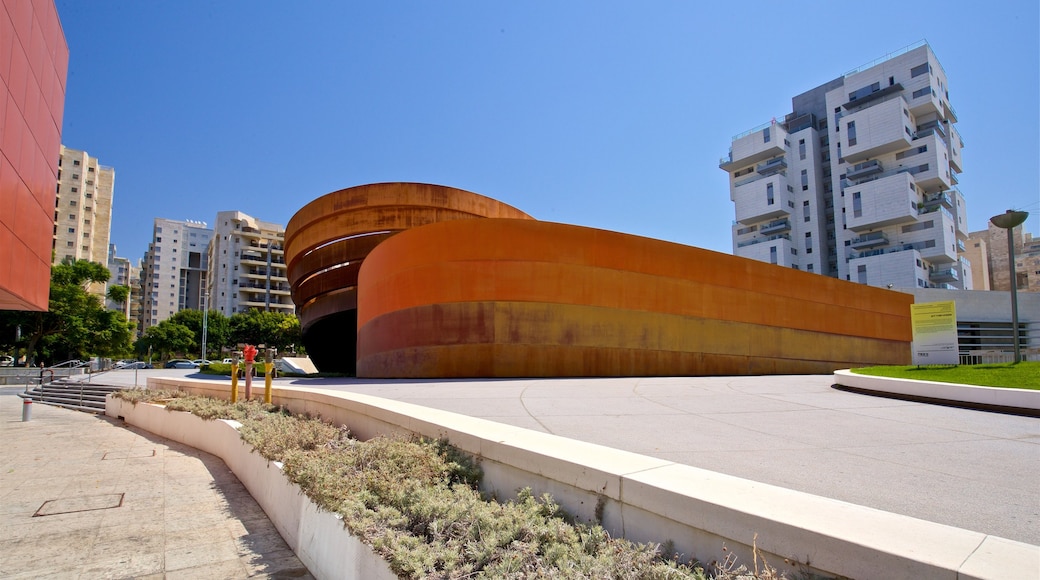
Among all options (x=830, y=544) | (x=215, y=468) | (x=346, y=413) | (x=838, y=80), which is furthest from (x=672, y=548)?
(x=838, y=80)

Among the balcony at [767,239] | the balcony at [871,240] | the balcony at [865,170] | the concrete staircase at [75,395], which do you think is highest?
the balcony at [865,170]

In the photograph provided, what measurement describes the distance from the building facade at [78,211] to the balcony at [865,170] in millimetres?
114945

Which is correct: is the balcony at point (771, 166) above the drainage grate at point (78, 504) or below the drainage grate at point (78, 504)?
above

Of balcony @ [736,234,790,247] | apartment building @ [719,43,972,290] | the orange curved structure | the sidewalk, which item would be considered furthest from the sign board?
balcony @ [736,234,790,247]

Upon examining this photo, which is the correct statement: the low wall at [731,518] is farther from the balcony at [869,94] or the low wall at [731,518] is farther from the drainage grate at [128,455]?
the balcony at [869,94]

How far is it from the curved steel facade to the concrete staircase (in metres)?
10.1

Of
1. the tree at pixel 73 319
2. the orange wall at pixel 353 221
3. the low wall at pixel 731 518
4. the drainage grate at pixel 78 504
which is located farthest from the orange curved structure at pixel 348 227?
the tree at pixel 73 319

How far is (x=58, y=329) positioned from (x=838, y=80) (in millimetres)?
102337

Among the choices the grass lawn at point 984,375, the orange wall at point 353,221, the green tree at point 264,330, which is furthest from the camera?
the green tree at point 264,330

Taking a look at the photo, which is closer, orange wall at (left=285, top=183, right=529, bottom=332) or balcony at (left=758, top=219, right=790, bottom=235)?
orange wall at (left=285, top=183, right=529, bottom=332)

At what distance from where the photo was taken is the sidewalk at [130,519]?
528 centimetres

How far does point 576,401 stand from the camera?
10688 millimetres

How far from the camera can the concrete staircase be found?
22.2 m

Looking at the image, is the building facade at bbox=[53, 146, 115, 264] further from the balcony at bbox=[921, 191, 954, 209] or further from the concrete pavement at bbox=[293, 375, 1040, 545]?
the balcony at bbox=[921, 191, 954, 209]
